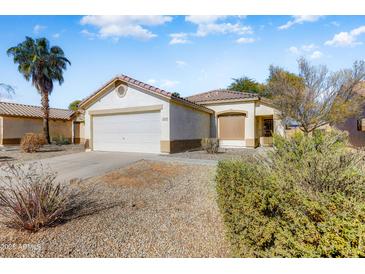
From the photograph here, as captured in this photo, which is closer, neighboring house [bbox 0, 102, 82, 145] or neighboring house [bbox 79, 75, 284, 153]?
neighboring house [bbox 79, 75, 284, 153]

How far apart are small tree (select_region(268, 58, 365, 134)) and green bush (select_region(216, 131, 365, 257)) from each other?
436 inches

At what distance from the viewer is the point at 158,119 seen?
12.9 metres

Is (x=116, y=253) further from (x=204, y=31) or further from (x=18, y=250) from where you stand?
(x=204, y=31)

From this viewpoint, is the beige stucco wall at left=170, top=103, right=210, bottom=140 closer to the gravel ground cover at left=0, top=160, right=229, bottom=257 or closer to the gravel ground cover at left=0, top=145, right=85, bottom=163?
the gravel ground cover at left=0, top=160, right=229, bottom=257

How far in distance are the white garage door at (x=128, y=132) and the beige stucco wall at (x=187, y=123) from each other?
94cm

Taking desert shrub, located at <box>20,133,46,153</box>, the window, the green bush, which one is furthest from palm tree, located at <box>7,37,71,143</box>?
the green bush

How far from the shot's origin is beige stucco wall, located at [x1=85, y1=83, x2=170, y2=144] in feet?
41.4

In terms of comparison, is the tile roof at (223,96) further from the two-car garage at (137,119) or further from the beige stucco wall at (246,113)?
the two-car garage at (137,119)

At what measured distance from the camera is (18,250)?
3.29 m

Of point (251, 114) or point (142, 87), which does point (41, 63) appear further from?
point (251, 114)

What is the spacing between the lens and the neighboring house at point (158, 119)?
42.4ft

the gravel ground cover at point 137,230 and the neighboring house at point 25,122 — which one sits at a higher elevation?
the neighboring house at point 25,122

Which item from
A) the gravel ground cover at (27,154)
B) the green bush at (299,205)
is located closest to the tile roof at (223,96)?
the gravel ground cover at (27,154)

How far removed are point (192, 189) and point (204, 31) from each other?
19.0 ft
